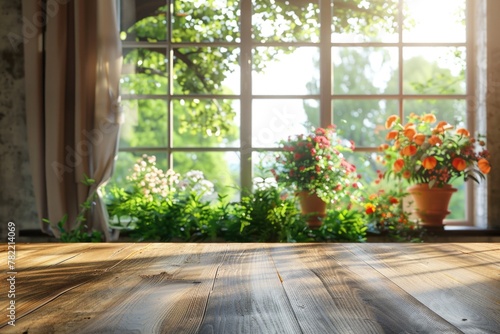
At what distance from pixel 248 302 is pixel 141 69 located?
299cm

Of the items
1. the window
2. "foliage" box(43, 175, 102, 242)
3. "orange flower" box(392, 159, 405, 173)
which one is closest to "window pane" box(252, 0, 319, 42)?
the window

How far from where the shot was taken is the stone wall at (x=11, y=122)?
3746 millimetres

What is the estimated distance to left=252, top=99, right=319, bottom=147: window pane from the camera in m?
3.99

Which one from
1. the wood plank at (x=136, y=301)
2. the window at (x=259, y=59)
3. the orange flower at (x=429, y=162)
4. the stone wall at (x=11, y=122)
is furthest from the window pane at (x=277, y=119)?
the wood plank at (x=136, y=301)

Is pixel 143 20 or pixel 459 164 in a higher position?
pixel 143 20

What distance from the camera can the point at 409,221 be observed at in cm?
371

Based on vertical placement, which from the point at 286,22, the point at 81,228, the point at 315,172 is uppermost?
the point at 286,22

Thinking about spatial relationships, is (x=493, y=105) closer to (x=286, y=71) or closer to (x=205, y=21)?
(x=286, y=71)

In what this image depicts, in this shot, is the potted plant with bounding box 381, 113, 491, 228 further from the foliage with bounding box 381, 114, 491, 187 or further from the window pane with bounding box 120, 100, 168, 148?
the window pane with bounding box 120, 100, 168, 148

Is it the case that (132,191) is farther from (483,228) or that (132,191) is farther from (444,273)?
(444,273)

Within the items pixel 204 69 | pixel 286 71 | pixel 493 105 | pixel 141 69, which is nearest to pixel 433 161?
pixel 493 105

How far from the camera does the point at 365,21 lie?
4.04 metres

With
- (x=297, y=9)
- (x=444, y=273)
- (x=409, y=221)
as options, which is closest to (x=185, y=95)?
(x=297, y=9)

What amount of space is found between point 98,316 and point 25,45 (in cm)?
292
